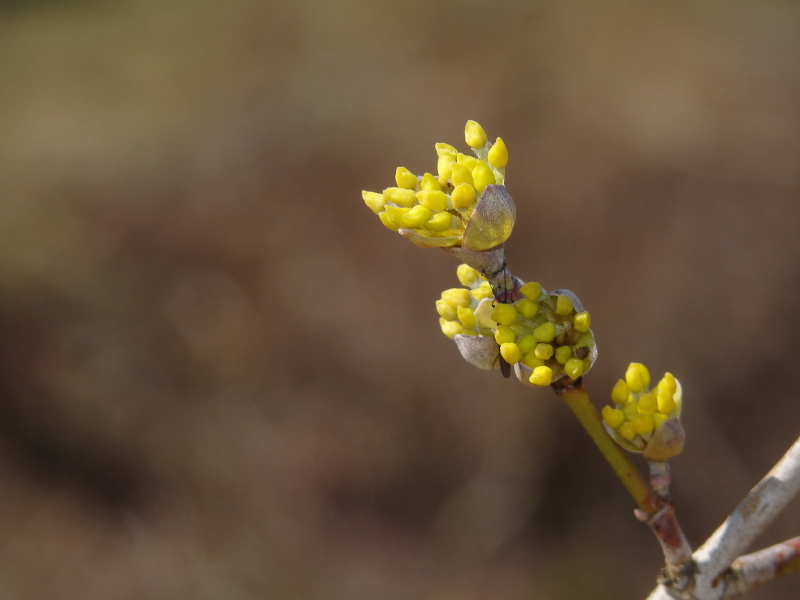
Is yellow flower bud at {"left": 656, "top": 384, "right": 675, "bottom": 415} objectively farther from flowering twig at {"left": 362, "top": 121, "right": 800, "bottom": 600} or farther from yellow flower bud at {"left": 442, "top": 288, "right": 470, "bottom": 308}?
yellow flower bud at {"left": 442, "top": 288, "right": 470, "bottom": 308}

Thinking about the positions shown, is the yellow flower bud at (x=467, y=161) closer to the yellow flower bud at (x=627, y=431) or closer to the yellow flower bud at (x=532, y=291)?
the yellow flower bud at (x=532, y=291)

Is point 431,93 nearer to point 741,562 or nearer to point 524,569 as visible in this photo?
point 524,569

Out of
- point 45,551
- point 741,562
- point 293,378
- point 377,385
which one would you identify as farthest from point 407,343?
point 741,562

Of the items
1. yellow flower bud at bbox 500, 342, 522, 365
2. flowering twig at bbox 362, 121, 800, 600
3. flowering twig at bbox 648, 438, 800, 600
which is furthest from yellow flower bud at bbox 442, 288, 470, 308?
flowering twig at bbox 648, 438, 800, 600

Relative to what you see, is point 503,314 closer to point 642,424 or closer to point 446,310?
point 446,310

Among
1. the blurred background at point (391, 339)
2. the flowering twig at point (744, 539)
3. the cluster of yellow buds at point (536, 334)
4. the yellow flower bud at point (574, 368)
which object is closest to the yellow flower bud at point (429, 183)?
the cluster of yellow buds at point (536, 334)
